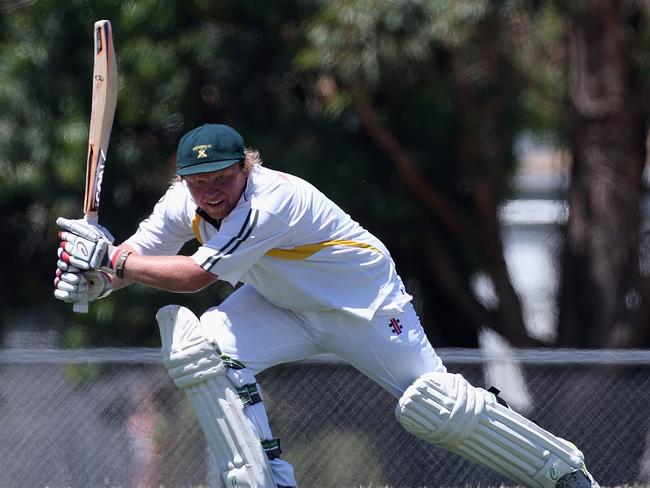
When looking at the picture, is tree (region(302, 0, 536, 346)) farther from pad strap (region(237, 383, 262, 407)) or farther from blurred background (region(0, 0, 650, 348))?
pad strap (region(237, 383, 262, 407))

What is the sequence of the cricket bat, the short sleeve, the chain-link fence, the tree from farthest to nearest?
the tree
the chain-link fence
the cricket bat
the short sleeve

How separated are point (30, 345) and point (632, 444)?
4.45m

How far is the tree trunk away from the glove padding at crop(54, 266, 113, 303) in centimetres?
398

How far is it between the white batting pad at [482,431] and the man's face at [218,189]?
0.84 m

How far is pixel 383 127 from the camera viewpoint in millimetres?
7316

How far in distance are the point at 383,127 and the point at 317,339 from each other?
316 centimetres

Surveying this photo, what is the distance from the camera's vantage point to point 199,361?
13.3ft

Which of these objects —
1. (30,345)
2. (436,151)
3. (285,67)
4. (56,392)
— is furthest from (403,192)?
(56,392)

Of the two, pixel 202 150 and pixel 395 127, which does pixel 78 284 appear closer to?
pixel 202 150

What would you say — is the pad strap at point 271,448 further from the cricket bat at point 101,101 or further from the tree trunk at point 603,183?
the tree trunk at point 603,183

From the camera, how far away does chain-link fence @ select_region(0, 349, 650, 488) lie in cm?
478

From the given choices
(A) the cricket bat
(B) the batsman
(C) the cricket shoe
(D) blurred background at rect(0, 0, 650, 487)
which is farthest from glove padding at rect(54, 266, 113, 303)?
(D) blurred background at rect(0, 0, 650, 487)

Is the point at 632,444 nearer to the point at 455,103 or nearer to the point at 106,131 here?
the point at 106,131

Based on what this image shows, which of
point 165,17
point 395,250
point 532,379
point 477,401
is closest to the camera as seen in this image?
point 477,401
